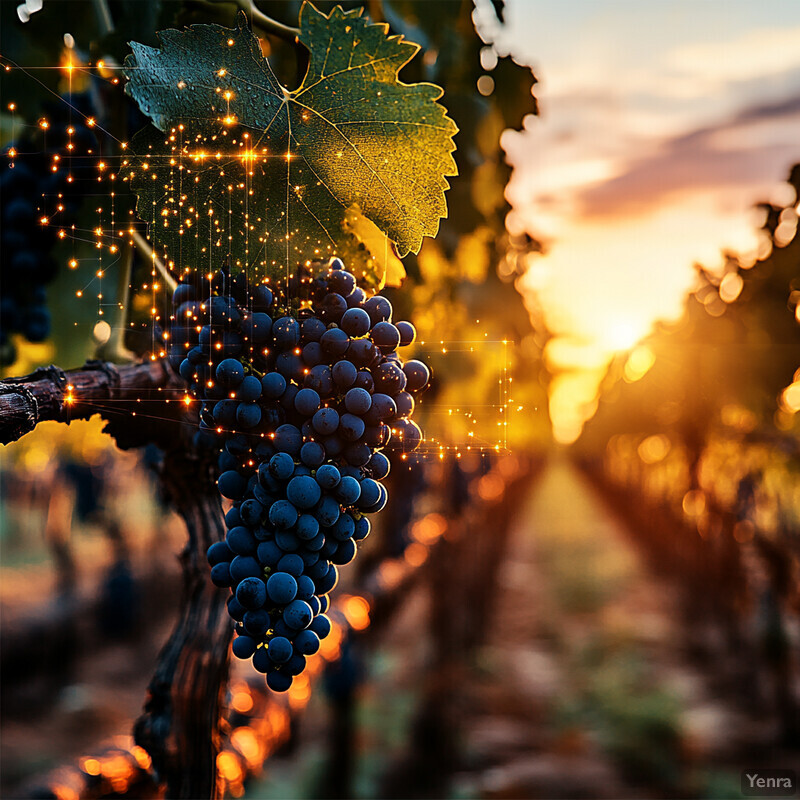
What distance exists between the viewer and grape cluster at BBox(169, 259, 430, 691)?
1041mm

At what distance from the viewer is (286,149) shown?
1.07 m

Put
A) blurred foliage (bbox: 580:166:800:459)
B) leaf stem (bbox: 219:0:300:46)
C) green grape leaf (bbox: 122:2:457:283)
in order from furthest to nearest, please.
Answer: blurred foliage (bbox: 580:166:800:459), leaf stem (bbox: 219:0:300:46), green grape leaf (bbox: 122:2:457:283)

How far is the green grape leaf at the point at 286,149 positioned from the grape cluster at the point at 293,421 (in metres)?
0.08

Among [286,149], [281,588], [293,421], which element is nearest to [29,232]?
[286,149]

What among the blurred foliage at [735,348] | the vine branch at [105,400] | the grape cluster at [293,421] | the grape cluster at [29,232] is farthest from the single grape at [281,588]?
the blurred foliage at [735,348]

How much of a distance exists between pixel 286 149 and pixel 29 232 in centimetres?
156

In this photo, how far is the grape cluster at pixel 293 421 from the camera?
104cm

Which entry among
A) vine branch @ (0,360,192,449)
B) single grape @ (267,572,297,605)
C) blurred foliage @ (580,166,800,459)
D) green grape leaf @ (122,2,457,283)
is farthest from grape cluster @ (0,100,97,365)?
blurred foliage @ (580,166,800,459)

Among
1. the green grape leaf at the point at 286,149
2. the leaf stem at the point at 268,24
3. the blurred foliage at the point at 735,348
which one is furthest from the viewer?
the blurred foliage at the point at 735,348

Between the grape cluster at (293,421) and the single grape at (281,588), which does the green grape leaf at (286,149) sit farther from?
the single grape at (281,588)

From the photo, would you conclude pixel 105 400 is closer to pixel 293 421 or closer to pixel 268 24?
pixel 293 421

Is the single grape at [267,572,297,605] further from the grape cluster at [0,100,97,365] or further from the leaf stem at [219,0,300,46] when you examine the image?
the grape cluster at [0,100,97,365]

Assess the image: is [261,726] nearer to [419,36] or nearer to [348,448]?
[348,448]

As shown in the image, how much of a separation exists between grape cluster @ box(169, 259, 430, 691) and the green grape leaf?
0.08 metres
